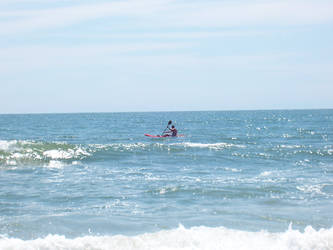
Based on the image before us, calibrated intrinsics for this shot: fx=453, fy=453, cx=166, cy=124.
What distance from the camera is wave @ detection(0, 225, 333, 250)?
26.1 ft

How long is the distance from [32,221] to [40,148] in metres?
14.9

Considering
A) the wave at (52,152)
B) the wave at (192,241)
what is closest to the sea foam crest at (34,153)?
the wave at (52,152)

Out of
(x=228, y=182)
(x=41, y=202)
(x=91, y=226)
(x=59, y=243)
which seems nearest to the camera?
(x=59, y=243)

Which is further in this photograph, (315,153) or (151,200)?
(315,153)

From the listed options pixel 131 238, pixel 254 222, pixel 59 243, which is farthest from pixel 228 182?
pixel 59 243

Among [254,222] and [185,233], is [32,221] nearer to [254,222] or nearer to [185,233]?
[185,233]

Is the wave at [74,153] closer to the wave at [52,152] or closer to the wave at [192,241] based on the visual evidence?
the wave at [52,152]

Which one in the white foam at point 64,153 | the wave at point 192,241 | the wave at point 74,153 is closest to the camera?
the wave at point 192,241

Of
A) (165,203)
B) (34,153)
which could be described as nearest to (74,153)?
(34,153)

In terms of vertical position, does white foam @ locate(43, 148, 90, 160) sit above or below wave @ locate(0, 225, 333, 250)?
above

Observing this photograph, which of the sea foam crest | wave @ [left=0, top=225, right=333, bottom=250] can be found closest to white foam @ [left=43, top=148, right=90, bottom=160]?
the sea foam crest

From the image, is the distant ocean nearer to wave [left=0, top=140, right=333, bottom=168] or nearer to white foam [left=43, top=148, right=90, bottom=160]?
wave [left=0, top=140, right=333, bottom=168]

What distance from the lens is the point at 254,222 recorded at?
9.63 metres

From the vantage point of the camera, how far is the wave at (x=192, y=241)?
7941 millimetres
